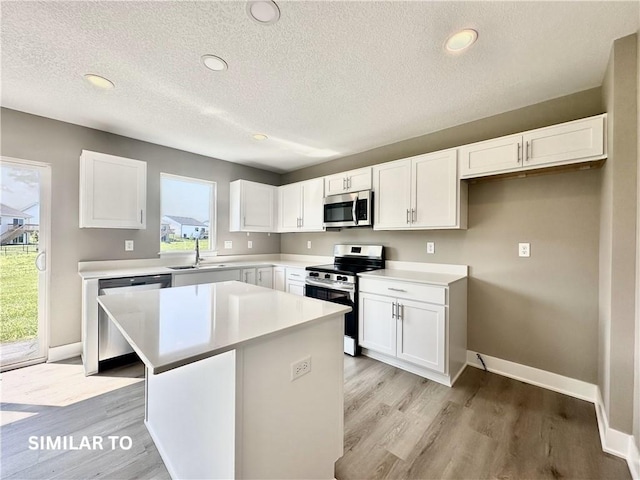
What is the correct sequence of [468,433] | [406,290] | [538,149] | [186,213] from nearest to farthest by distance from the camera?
1. [468,433]
2. [538,149]
3. [406,290]
4. [186,213]

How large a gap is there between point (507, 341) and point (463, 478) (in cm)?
154

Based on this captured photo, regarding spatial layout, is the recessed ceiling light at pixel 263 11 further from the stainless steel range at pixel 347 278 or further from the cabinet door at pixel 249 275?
the cabinet door at pixel 249 275

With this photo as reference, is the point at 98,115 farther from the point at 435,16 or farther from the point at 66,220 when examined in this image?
the point at 435,16

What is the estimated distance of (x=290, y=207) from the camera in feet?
14.2

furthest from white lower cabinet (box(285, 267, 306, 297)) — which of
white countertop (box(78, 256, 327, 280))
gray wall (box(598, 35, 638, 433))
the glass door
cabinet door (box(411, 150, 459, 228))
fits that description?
gray wall (box(598, 35, 638, 433))

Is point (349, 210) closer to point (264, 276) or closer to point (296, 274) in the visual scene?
point (296, 274)

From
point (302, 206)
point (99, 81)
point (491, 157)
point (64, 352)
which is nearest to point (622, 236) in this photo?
point (491, 157)

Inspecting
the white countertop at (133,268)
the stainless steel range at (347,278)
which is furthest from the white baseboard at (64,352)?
the stainless steel range at (347,278)

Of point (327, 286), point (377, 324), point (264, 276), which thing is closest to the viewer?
point (377, 324)

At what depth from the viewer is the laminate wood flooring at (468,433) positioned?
5.05 feet

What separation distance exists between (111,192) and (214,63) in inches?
77.5

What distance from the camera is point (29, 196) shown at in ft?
9.00

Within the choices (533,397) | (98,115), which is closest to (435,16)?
(533,397)

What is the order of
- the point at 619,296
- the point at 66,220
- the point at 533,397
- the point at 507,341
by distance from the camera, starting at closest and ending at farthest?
the point at 619,296 → the point at 533,397 → the point at 507,341 → the point at 66,220
